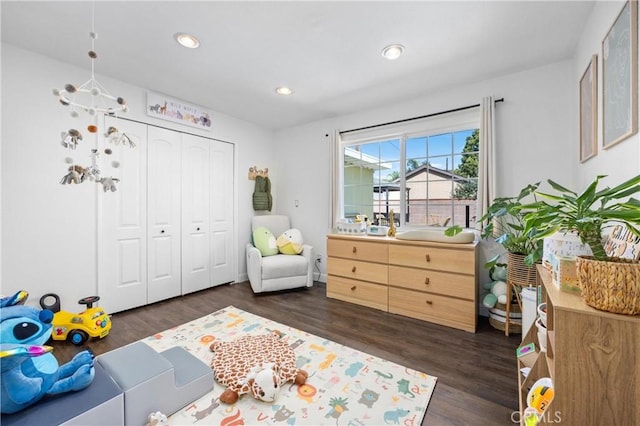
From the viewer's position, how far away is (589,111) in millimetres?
1819

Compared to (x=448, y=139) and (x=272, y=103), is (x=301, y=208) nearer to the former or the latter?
(x=272, y=103)

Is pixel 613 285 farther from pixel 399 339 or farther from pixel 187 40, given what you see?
pixel 187 40

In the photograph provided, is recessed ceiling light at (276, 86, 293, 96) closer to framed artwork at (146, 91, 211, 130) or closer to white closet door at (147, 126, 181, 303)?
framed artwork at (146, 91, 211, 130)

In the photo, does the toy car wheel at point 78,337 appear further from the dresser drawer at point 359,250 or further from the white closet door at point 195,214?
the dresser drawer at point 359,250

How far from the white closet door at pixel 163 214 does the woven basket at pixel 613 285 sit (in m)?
3.54

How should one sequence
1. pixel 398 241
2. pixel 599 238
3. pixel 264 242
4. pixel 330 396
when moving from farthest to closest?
pixel 264 242, pixel 398 241, pixel 330 396, pixel 599 238

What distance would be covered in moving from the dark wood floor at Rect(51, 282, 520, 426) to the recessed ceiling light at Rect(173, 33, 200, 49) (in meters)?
2.45

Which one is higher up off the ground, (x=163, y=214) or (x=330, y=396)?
(x=163, y=214)

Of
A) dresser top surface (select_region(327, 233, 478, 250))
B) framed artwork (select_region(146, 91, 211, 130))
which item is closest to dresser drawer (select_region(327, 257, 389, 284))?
dresser top surface (select_region(327, 233, 478, 250))

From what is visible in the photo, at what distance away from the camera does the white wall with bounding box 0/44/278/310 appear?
2.12 m

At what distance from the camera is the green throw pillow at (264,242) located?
11.9ft

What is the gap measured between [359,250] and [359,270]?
0.23 metres

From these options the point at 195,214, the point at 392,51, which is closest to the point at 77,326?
the point at 195,214

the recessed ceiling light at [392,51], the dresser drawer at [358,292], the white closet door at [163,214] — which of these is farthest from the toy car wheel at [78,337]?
the recessed ceiling light at [392,51]
